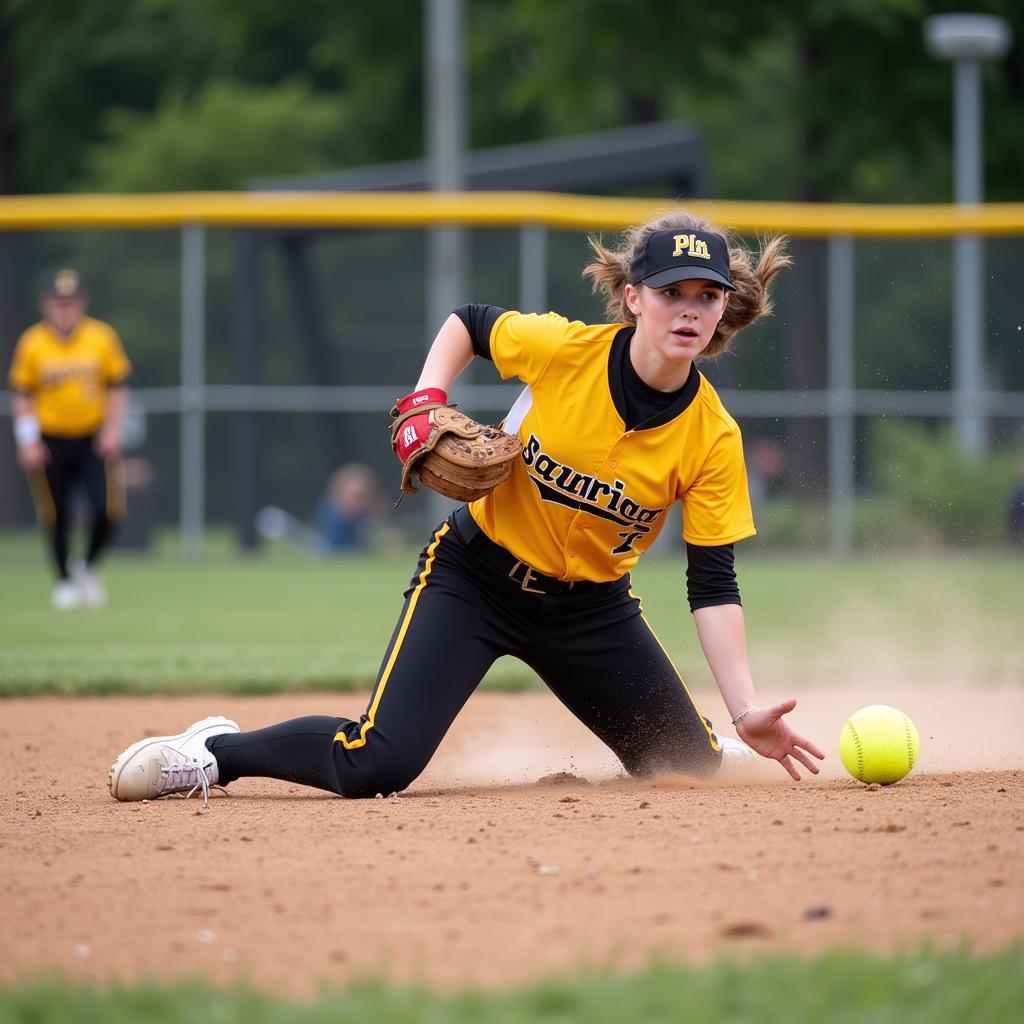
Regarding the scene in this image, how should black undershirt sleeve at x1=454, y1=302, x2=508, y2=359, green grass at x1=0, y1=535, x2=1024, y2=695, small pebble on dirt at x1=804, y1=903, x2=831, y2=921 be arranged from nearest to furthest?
small pebble on dirt at x1=804, y1=903, x2=831, y2=921 < black undershirt sleeve at x1=454, y1=302, x2=508, y2=359 < green grass at x1=0, y1=535, x2=1024, y2=695

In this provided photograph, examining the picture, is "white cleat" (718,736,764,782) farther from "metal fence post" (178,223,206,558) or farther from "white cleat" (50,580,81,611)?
"metal fence post" (178,223,206,558)

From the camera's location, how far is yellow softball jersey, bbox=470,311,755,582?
158 inches

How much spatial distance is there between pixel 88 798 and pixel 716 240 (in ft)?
7.16

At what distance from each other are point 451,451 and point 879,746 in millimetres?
1355

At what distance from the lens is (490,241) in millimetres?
14500

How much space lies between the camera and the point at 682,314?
384cm

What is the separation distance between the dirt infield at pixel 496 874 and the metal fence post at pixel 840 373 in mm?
9634

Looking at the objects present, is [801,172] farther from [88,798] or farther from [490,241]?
[88,798]

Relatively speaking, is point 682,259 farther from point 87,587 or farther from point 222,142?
point 222,142

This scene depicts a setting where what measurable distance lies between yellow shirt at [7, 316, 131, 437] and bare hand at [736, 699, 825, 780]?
7148 millimetres

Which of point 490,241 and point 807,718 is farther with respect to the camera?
point 490,241

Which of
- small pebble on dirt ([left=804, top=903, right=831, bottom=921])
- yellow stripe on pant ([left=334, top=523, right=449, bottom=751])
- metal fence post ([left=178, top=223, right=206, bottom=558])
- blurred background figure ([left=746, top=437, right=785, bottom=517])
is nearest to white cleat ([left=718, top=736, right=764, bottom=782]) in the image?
yellow stripe on pant ([left=334, top=523, right=449, bottom=751])

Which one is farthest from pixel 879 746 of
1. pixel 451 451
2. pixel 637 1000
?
pixel 637 1000

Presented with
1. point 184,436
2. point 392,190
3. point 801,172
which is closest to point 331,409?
point 184,436
